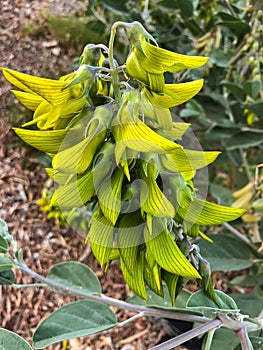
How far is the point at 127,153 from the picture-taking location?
469mm

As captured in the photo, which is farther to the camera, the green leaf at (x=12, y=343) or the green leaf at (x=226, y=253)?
the green leaf at (x=226, y=253)

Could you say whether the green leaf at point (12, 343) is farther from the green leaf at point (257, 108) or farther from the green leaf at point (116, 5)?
the green leaf at point (116, 5)

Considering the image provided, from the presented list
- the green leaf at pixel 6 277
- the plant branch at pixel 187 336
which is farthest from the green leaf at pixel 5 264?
the plant branch at pixel 187 336

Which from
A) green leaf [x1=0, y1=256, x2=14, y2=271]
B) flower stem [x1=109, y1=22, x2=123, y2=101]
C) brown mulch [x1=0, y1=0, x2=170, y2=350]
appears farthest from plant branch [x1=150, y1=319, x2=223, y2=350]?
brown mulch [x1=0, y1=0, x2=170, y2=350]

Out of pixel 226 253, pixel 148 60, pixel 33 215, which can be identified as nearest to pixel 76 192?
pixel 148 60

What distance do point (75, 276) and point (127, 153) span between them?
47cm

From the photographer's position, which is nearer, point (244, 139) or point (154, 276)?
point (154, 276)

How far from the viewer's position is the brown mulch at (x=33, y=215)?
1432mm

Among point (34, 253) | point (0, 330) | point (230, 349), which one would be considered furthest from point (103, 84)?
point (34, 253)

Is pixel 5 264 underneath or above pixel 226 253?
above

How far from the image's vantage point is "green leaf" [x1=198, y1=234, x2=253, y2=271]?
1006 mm

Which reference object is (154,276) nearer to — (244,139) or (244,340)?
(244,340)

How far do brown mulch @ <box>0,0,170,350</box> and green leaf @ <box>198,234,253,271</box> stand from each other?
1.58ft

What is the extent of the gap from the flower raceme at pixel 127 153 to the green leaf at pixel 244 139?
26.7 inches
